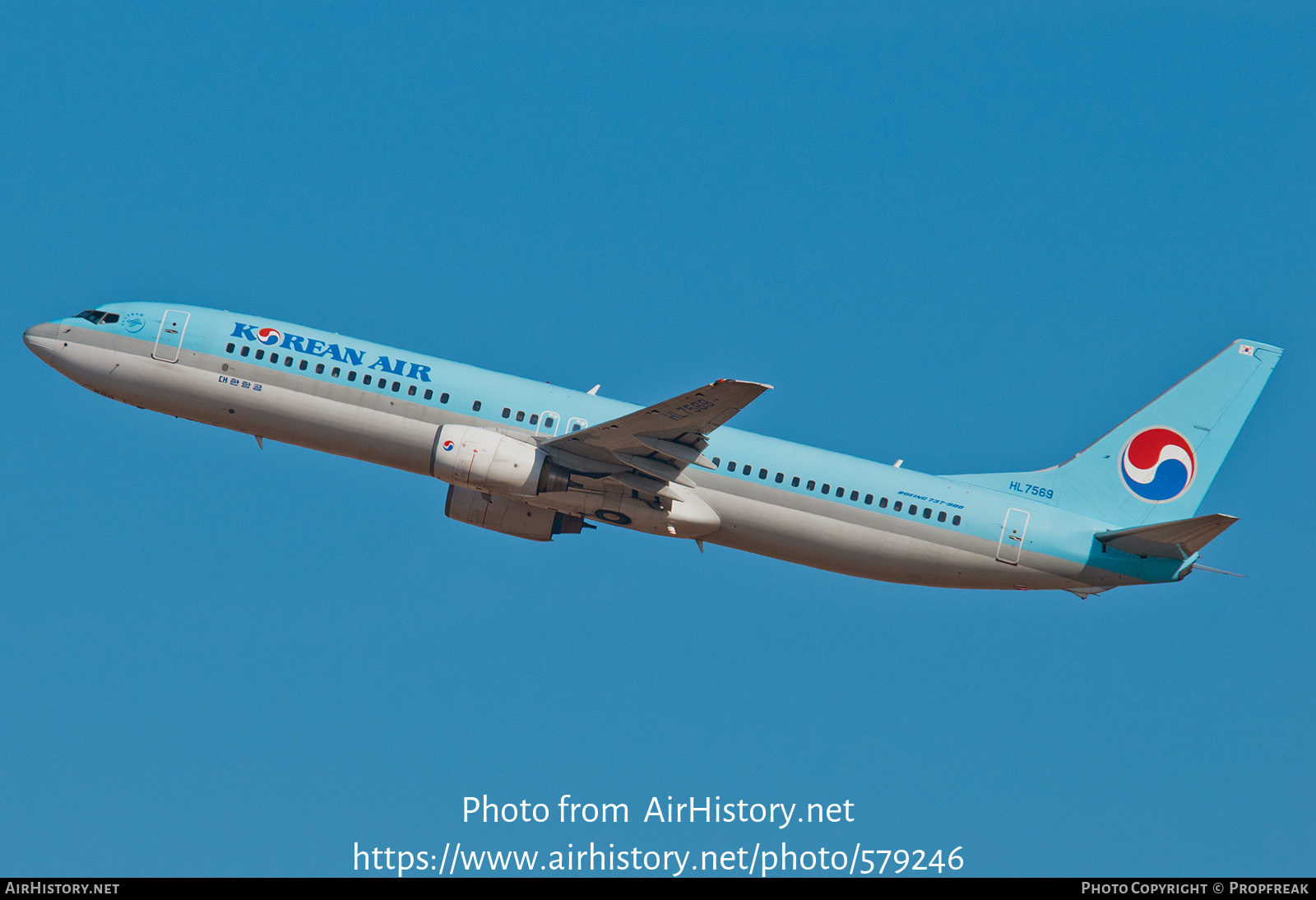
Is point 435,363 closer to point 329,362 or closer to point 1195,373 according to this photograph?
point 329,362

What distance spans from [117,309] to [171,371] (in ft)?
10.3

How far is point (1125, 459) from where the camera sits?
→ 148ft

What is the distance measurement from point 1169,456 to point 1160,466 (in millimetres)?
513

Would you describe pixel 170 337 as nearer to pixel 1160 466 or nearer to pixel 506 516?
pixel 506 516

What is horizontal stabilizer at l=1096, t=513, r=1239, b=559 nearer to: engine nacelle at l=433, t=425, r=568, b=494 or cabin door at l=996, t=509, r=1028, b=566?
cabin door at l=996, t=509, r=1028, b=566

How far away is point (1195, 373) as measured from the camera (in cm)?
4534

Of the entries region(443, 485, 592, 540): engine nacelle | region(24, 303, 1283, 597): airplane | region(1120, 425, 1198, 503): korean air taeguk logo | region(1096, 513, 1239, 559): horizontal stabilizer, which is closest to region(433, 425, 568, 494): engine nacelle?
region(24, 303, 1283, 597): airplane

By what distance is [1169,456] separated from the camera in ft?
147

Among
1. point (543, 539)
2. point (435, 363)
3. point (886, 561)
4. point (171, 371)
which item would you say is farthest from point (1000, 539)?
point (171, 371)

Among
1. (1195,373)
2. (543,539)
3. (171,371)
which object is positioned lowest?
(543,539)

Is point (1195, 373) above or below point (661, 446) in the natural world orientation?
above

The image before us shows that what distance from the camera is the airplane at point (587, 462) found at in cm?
4131

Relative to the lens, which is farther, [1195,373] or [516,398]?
[1195,373]

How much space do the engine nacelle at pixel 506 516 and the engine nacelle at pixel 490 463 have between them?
2918mm
